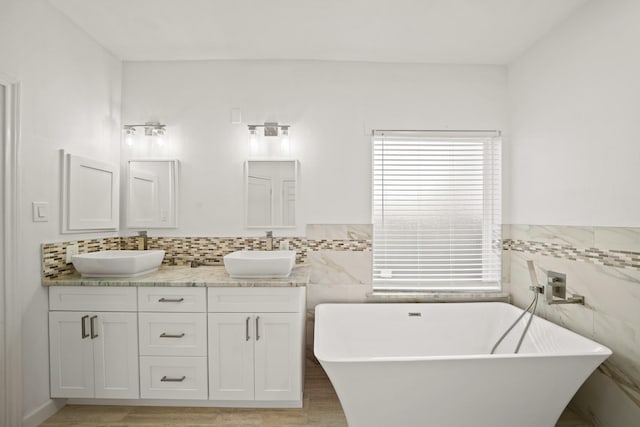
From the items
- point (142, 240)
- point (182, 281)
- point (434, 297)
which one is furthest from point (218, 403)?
point (434, 297)

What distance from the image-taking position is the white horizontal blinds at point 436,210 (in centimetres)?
286

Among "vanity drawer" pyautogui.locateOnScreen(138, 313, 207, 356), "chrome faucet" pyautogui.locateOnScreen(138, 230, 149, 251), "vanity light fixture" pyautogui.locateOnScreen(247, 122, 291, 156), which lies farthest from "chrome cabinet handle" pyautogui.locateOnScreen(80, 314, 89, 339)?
"vanity light fixture" pyautogui.locateOnScreen(247, 122, 291, 156)

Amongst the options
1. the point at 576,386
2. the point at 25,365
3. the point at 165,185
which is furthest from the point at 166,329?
the point at 576,386

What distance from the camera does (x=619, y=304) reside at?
6.20 feet

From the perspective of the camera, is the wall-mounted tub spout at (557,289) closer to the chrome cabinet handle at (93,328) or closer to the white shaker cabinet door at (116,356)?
the white shaker cabinet door at (116,356)

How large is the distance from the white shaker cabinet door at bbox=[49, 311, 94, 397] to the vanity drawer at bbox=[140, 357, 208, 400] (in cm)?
36

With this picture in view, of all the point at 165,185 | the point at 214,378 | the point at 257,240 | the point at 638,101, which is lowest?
the point at 214,378

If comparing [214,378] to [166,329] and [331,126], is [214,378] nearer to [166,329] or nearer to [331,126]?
[166,329]

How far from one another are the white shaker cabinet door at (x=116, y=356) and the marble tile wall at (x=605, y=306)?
2.90 m

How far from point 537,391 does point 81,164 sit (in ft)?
10.5

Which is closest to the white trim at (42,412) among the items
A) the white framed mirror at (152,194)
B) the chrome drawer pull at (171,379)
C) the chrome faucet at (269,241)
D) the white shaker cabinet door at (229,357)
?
the chrome drawer pull at (171,379)

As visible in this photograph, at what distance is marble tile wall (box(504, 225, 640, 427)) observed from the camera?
1817mm

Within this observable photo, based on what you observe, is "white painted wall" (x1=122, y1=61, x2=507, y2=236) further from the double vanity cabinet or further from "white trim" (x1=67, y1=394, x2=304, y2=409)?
"white trim" (x1=67, y1=394, x2=304, y2=409)

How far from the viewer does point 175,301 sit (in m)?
2.17
